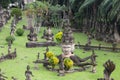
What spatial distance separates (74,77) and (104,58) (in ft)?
22.4

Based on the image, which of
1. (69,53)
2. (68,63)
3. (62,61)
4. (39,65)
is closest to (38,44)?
(39,65)

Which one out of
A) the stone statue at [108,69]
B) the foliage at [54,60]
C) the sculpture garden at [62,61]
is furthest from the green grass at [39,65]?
the stone statue at [108,69]

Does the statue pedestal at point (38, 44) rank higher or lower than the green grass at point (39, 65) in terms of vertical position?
higher

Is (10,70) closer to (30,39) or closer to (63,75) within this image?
(63,75)

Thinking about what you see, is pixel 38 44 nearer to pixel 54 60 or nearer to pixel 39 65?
pixel 39 65

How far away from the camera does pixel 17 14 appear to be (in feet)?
194

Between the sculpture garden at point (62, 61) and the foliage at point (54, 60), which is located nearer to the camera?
the sculpture garden at point (62, 61)

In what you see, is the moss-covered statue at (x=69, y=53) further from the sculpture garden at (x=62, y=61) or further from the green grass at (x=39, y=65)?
the green grass at (x=39, y=65)

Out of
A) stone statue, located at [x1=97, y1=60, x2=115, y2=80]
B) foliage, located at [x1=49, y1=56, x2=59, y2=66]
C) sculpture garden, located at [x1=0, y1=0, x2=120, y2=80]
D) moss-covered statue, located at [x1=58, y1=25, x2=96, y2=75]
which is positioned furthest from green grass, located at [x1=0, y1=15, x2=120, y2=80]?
stone statue, located at [x1=97, y1=60, x2=115, y2=80]

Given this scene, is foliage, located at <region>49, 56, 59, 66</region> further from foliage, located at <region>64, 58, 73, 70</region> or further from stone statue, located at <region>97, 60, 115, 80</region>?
stone statue, located at <region>97, 60, 115, 80</region>

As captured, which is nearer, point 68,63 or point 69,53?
point 68,63

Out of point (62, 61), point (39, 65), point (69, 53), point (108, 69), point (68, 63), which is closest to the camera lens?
point (108, 69)

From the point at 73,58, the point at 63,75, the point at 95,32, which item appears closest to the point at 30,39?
the point at 95,32

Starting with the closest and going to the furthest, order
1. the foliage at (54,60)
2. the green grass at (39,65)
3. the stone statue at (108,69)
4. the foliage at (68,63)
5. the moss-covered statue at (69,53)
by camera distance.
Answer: the stone statue at (108,69), the green grass at (39,65), the foliage at (68,63), the foliage at (54,60), the moss-covered statue at (69,53)
